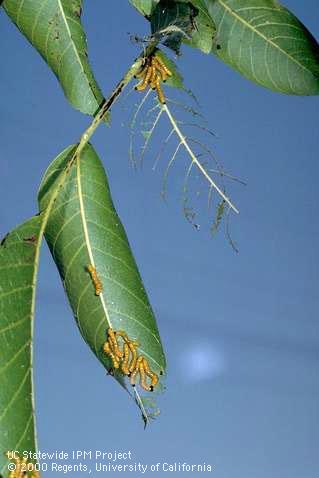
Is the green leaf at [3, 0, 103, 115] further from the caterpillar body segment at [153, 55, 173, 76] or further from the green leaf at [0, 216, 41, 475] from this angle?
the green leaf at [0, 216, 41, 475]

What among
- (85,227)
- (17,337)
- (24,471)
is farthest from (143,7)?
(24,471)

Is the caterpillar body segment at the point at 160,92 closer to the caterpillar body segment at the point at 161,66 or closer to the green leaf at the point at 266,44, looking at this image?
the caterpillar body segment at the point at 161,66

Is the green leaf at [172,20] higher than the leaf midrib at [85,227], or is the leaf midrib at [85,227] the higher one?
the green leaf at [172,20]

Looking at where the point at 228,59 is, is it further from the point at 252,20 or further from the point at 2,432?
the point at 2,432

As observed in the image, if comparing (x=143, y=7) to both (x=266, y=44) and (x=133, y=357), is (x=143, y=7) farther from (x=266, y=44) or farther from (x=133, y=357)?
(x=133, y=357)

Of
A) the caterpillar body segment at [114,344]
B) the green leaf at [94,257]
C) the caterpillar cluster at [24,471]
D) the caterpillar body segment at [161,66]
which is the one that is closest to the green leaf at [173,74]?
the caterpillar body segment at [161,66]

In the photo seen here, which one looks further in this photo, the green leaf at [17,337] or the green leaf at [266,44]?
the green leaf at [266,44]

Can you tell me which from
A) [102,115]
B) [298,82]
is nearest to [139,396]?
[102,115]
